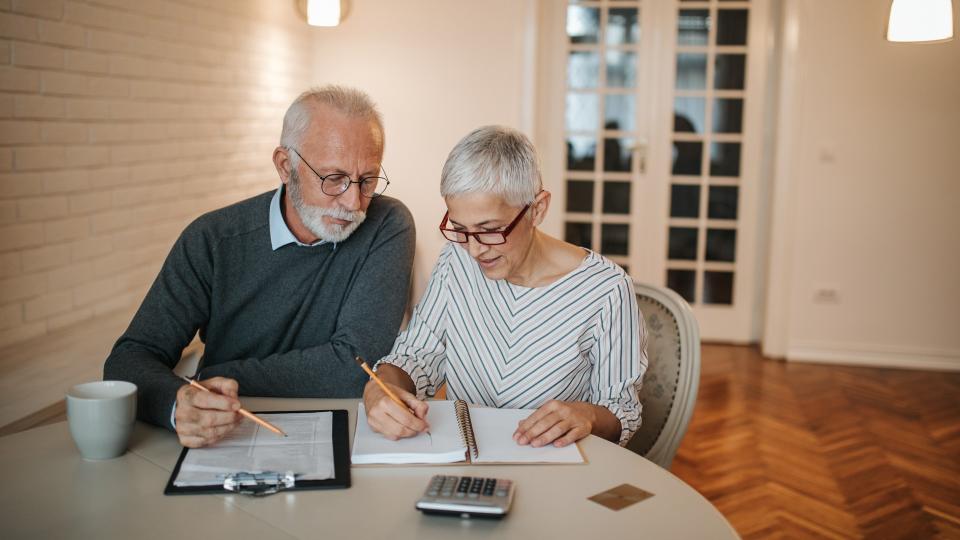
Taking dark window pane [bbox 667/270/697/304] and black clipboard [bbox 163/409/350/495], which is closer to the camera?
black clipboard [bbox 163/409/350/495]

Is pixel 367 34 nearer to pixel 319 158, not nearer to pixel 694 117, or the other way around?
pixel 694 117

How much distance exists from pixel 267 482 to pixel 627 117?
4.58 metres

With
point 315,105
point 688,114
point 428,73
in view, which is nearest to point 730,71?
point 688,114

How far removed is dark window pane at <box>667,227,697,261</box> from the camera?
18.3 feet

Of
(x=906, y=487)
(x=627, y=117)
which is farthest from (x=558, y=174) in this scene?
(x=906, y=487)

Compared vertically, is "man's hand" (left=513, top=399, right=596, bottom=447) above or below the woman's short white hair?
below

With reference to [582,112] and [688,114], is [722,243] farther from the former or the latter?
[582,112]

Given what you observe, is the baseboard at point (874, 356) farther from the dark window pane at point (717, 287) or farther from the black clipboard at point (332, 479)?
the black clipboard at point (332, 479)

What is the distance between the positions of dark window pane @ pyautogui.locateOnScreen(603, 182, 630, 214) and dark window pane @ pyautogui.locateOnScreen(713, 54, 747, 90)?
2.78ft

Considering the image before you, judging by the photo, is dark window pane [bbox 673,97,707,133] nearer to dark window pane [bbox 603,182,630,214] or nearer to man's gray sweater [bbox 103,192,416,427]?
dark window pane [bbox 603,182,630,214]

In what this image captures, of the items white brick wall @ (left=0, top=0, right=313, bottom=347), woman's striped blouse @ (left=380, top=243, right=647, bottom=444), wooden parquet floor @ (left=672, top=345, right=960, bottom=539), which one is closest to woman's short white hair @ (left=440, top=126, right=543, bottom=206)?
woman's striped blouse @ (left=380, top=243, right=647, bottom=444)

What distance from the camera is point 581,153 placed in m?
5.60

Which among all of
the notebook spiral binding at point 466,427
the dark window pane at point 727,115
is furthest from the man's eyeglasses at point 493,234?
the dark window pane at point 727,115

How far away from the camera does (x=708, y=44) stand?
5375mm
